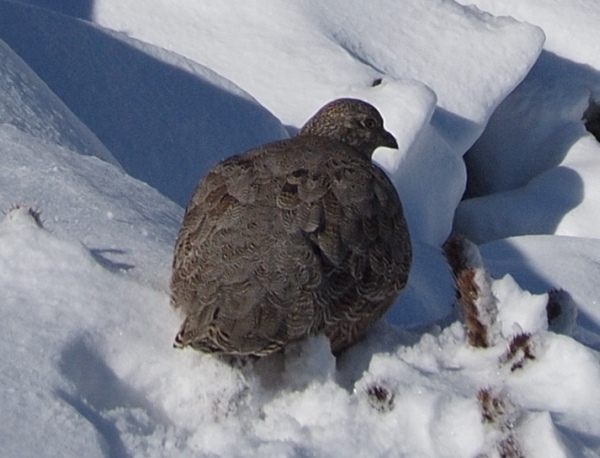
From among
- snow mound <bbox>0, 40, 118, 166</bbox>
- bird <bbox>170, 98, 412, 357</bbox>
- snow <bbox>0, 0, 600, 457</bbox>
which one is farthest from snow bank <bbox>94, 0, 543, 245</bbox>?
bird <bbox>170, 98, 412, 357</bbox>

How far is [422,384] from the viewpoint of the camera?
262 centimetres

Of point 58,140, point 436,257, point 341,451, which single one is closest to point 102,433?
point 341,451

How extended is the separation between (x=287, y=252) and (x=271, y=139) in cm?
253

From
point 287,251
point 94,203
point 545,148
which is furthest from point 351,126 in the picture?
point 545,148

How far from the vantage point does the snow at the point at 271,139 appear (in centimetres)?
245

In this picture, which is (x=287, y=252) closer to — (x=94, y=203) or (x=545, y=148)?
(x=94, y=203)

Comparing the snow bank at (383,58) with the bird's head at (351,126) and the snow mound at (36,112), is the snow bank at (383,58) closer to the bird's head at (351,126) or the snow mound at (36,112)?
the bird's head at (351,126)

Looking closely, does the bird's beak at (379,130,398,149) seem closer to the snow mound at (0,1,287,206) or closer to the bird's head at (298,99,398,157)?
the bird's head at (298,99,398,157)

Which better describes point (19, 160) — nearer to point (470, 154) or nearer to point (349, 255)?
point (349, 255)

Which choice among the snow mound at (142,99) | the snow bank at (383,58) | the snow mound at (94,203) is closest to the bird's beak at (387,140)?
the snow mound at (94,203)

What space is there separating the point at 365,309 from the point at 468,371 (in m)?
0.48

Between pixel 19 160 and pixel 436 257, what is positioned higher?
pixel 19 160

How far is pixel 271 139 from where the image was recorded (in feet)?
18.0

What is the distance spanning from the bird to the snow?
71 millimetres
